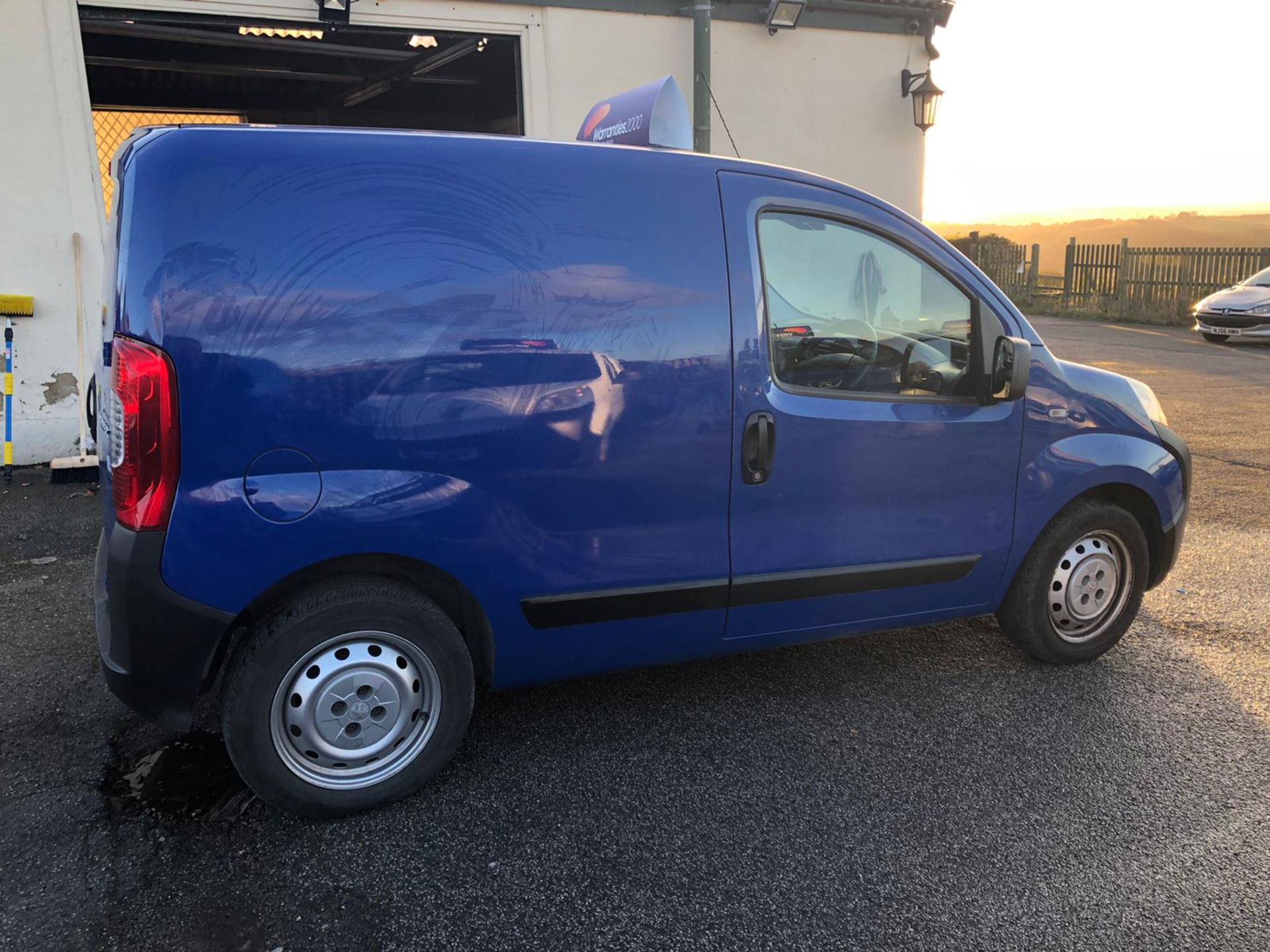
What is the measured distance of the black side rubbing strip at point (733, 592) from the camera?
3016mm

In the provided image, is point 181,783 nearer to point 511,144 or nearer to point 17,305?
point 511,144

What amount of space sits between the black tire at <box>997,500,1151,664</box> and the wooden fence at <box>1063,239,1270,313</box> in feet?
59.9

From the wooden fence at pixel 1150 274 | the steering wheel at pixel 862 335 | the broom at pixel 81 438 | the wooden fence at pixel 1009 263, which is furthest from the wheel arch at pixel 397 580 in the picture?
the wooden fence at pixel 1009 263

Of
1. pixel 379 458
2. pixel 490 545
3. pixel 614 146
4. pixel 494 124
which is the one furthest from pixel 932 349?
pixel 494 124

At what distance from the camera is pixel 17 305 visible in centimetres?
669

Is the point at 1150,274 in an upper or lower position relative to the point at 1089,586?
upper

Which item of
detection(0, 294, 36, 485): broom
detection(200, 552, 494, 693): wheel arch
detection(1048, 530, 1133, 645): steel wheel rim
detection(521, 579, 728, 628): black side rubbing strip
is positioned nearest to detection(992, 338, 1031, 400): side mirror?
detection(1048, 530, 1133, 645): steel wheel rim

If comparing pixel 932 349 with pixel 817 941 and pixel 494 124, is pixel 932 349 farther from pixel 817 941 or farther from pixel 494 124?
pixel 494 124

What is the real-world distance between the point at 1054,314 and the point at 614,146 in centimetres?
2175

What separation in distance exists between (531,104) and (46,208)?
3.63 m

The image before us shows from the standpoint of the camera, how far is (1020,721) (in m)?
3.47

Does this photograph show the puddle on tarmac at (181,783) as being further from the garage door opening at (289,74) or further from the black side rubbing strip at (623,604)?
the garage door opening at (289,74)

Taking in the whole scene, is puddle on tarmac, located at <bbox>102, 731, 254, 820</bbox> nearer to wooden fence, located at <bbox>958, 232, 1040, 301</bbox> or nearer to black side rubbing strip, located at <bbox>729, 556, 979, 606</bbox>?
black side rubbing strip, located at <bbox>729, 556, 979, 606</bbox>

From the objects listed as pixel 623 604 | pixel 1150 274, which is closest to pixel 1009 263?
pixel 1150 274
